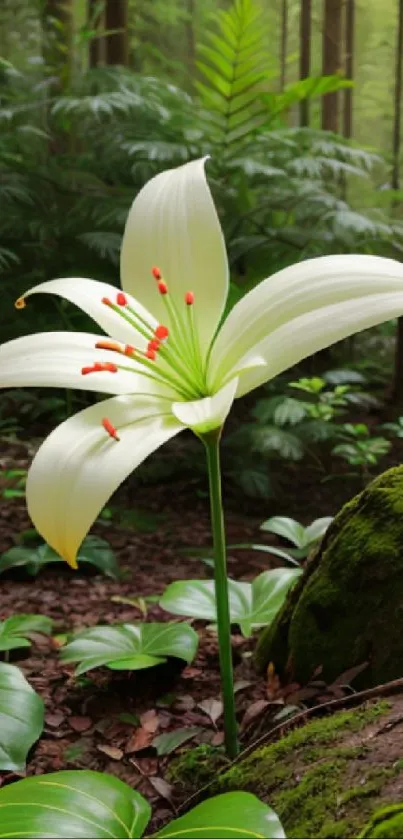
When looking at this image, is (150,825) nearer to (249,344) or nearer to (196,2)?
(249,344)

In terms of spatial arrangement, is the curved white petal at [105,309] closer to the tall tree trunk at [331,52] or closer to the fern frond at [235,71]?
the fern frond at [235,71]

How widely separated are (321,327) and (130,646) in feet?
2.56

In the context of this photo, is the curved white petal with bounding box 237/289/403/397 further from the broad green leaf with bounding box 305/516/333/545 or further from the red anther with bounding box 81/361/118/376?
the broad green leaf with bounding box 305/516/333/545

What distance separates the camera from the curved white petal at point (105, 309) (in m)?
0.98

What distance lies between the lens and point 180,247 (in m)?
1.01

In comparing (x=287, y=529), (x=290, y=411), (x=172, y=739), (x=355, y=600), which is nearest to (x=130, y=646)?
(x=172, y=739)

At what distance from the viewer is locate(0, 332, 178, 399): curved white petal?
2.90 feet

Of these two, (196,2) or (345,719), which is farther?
(196,2)

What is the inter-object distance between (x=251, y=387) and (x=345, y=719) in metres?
0.45

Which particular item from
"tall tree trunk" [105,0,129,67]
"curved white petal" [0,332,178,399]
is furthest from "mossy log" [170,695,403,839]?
"tall tree trunk" [105,0,129,67]

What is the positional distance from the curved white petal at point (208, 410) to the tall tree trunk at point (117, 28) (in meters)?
5.31

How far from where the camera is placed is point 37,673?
1.51m

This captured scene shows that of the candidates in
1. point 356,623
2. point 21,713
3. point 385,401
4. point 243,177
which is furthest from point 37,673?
point 385,401

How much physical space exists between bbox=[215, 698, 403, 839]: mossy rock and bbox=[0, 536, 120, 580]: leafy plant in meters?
1.41
